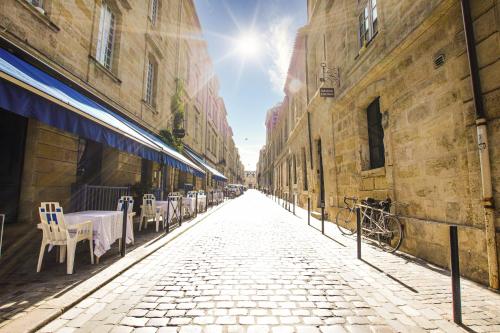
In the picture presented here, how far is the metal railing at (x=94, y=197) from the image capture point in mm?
6922

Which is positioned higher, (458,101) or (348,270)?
(458,101)

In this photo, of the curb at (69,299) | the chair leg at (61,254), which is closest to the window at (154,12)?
the chair leg at (61,254)

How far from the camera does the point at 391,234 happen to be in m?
5.64

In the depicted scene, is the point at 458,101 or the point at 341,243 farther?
the point at 341,243

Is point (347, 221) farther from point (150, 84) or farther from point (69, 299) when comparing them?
point (150, 84)

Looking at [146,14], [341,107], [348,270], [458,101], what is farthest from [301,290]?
[146,14]

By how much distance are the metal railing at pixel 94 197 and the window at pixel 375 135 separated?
824 cm

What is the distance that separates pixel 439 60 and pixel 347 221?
4.89 meters

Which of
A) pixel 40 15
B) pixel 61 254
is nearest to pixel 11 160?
pixel 61 254

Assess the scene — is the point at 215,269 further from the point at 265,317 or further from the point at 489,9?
the point at 489,9

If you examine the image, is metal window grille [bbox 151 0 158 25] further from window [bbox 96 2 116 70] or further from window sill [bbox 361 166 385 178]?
window sill [bbox 361 166 385 178]

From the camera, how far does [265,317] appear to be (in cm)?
261

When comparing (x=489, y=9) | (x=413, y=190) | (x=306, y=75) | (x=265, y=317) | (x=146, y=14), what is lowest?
(x=265, y=317)

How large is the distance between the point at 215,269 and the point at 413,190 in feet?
14.2
